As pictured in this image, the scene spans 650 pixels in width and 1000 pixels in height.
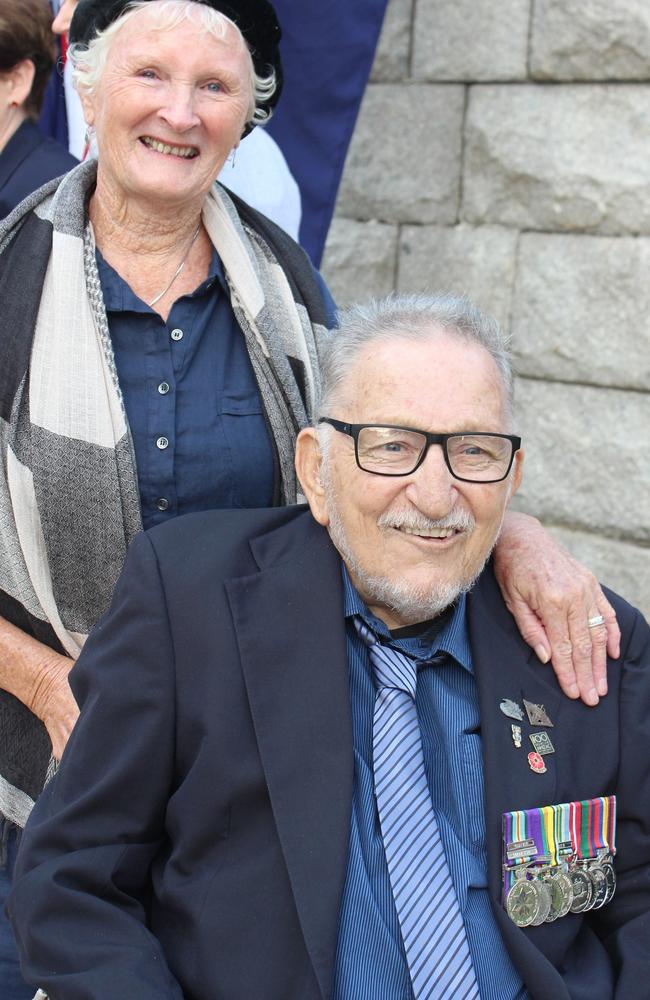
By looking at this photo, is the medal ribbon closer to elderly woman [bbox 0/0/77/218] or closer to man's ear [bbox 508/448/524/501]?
man's ear [bbox 508/448/524/501]

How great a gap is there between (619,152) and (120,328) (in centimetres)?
209

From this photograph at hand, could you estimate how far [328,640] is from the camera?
6.63 feet

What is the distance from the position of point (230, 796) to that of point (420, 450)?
58 cm

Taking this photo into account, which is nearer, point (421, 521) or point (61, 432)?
point (421, 521)

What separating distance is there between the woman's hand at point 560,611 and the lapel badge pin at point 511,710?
86mm

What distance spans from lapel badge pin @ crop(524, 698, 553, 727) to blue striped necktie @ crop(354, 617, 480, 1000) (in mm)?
184

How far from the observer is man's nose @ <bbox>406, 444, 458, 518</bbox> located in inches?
77.7

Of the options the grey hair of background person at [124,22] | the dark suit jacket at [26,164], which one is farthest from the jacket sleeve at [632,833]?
the dark suit jacket at [26,164]

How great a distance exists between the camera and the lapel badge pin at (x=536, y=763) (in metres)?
2.01

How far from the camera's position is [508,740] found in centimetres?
202

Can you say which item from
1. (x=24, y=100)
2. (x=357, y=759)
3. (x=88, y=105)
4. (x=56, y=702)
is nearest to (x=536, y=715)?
(x=357, y=759)

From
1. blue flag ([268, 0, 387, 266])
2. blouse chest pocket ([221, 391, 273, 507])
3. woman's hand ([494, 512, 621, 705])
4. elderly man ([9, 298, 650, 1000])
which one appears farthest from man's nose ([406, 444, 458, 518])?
blue flag ([268, 0, 387, 266])

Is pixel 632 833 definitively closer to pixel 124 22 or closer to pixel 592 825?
pixel 592 825

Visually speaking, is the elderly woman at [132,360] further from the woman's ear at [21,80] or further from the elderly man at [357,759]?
the woman's ear at [21,80]
